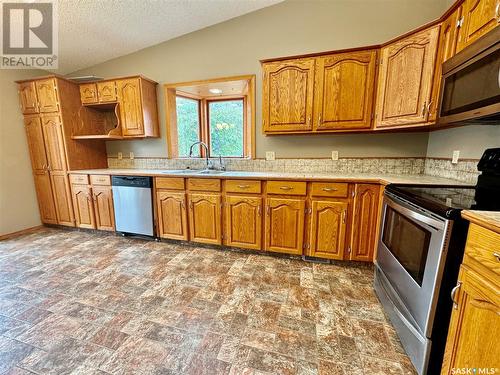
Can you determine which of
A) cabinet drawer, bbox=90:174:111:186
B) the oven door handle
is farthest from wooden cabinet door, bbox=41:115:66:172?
the oven door handle

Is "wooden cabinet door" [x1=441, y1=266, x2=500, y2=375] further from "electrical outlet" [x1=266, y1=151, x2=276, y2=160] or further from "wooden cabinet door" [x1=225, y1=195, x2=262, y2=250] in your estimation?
"electrical outlet" [x1=266, y1=151, x2=276, y2=160]

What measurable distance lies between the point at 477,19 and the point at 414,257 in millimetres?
1567

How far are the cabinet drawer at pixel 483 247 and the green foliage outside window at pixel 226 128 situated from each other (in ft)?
9.43

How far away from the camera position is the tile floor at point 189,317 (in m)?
1.26

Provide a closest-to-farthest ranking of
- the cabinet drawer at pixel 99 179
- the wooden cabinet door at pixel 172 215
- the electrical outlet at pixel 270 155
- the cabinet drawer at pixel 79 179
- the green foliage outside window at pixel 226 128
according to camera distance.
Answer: the wooden cabinet door at pixel 172 215 < the electrical outlet at pixel 270 155 < the cabinet drawer at pixel 99 179 < the cabinet drawer at pixel 79 179 < the green foliage outside window at pixel 226 128

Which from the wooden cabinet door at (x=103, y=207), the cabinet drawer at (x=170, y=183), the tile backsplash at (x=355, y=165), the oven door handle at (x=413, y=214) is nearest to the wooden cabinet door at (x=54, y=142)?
the wooden cabinet door at (x=103, y=207)

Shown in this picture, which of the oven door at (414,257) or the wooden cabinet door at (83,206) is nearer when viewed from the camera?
the oven door at (414,257)

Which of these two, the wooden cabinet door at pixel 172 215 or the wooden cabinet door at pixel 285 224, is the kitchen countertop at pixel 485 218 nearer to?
the wooden cabinet door at pixel 285 224

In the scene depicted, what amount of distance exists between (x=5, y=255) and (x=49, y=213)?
3.12 feet

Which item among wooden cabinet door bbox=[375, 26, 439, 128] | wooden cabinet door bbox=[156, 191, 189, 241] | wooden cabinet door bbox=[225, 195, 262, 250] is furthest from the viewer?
Answer: wooden cabinet door bbox=[156, 191, 189, 241]

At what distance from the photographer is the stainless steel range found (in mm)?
1037

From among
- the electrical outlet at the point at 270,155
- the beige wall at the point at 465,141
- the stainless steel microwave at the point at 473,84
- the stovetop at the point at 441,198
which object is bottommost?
the stovetop at the point at 441,198

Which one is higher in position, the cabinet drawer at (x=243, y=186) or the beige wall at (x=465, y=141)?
the beige wall at (x=465, y=141)

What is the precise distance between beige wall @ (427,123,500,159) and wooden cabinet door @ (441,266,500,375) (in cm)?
135
